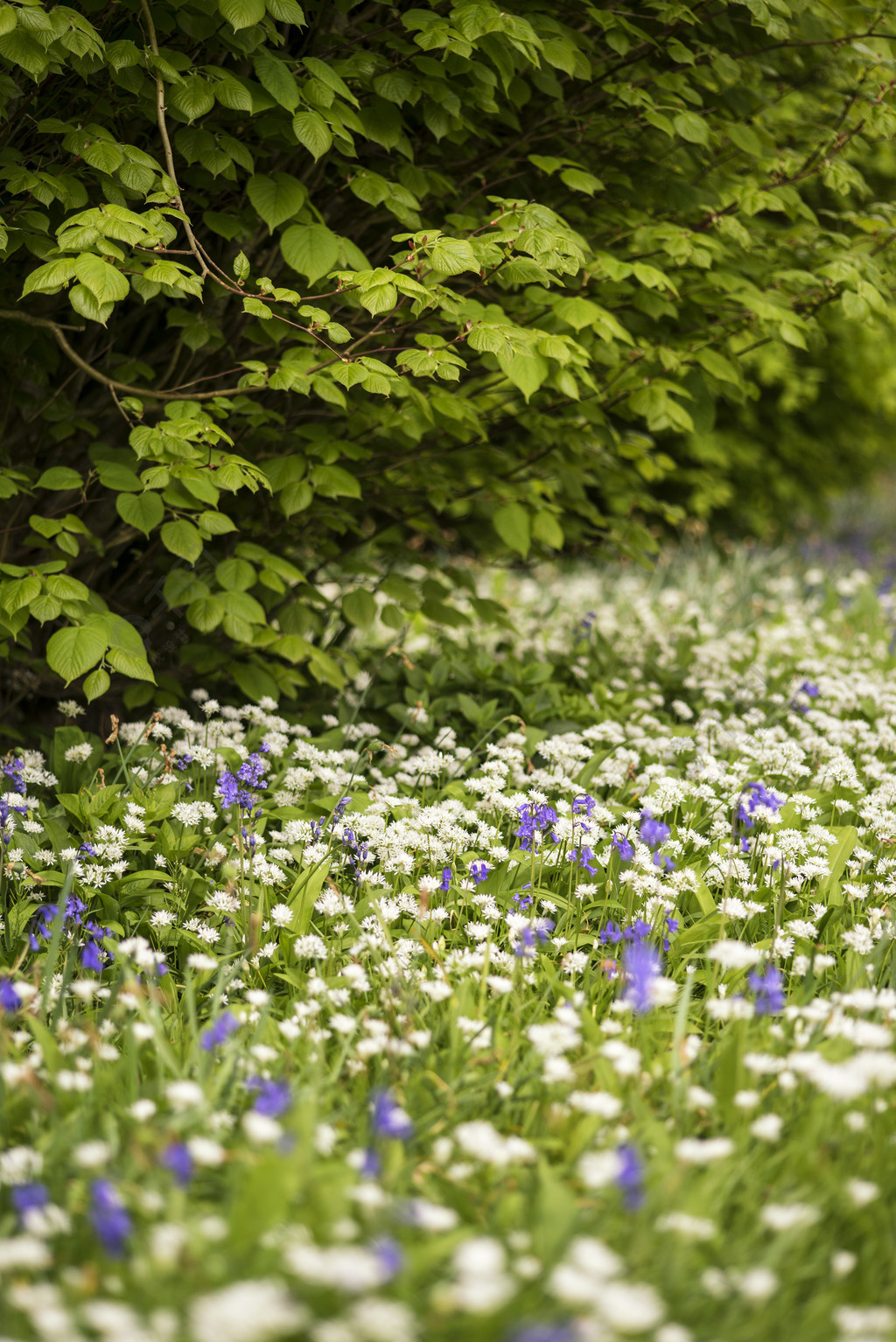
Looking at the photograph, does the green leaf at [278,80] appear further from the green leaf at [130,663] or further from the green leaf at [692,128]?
the green leaf at [130,663]

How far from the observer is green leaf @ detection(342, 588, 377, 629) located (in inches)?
148

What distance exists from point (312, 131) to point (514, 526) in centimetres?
150

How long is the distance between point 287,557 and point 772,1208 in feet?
10.6

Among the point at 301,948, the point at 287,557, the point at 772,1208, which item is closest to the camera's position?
the point at 772,1208

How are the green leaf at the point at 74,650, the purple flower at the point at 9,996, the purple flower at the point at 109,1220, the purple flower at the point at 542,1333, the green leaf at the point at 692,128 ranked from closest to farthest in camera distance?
1. the purple flower at the point at 542,1333
2. the purple flower at the point at 109,1220
3. the purple flower at the point at 9,996
4. the green leaf at the point at 74,650
5. the green leaf at the point at 692,128

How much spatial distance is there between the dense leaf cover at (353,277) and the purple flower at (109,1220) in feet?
5.39

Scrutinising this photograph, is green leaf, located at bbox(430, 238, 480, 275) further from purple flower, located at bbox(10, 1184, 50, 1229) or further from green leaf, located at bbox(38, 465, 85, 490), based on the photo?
purple flower, located at bbox(10, 1184, 50, 1229)

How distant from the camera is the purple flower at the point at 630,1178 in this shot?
1360 millimetres

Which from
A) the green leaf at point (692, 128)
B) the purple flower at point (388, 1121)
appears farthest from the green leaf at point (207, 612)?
the green leaf at point (692, 128)

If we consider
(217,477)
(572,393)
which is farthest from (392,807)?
(572,393)

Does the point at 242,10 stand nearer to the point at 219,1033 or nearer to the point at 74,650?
the point at 74,650

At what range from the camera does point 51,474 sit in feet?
9.99

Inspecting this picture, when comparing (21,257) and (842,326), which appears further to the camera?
(842,326)

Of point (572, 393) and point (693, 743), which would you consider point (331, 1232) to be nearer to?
point (572, 393)
